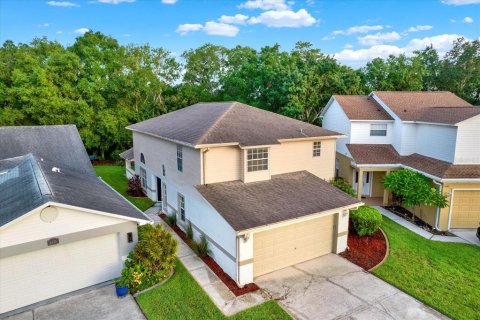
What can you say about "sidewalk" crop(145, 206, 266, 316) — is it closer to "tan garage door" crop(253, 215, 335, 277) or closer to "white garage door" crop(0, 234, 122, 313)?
"tan garage door" crop(253, 215, 335, 277)

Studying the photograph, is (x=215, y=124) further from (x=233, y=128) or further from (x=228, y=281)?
(x=228, y=281)

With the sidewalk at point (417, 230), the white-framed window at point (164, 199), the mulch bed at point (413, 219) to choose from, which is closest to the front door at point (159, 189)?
the white-framed window at point (164, 199)

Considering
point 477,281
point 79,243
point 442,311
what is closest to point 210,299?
point 79,243

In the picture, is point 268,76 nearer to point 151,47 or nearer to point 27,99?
point 151,47

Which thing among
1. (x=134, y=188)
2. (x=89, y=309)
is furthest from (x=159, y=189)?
(x=89, y=309)

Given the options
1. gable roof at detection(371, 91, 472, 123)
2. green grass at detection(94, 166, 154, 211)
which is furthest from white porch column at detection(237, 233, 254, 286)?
gable roof at detection(371, 91, 472, 123)

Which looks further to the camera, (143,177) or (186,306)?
(143,177)

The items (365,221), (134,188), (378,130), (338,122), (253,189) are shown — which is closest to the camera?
(253,189)
